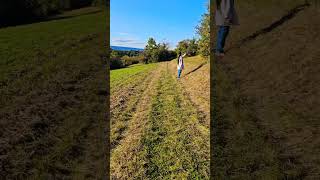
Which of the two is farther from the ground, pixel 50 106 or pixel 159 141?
pixel 50 106

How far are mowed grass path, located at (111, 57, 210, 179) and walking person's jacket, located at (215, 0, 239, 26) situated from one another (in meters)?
5.71

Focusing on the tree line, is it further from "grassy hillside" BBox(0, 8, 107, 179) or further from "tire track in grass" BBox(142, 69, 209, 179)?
"tire track in grass" BBox(142, 69, 209, 179)

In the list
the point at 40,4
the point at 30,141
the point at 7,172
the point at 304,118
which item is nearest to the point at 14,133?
the point at 30,141

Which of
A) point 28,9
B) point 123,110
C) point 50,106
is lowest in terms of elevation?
point 123,110

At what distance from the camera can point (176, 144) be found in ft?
55.0

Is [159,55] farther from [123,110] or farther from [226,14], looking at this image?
[226,14]

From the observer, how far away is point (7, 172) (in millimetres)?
14367

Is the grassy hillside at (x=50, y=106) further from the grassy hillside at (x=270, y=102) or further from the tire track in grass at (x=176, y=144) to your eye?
the grassy hillside at (x=270, y=102)

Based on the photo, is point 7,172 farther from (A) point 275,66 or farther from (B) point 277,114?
(A) point 275,66

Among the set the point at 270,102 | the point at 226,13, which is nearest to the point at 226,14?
the point at 226,13

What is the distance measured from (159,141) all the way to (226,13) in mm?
8127

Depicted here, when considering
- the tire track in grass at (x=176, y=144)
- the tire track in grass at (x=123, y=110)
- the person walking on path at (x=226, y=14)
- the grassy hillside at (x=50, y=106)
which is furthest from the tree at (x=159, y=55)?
the person walking on path at (x=226, y=14)

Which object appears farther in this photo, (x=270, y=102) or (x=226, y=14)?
(x=270, y=102)

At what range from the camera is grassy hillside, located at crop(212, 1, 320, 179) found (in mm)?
14203
